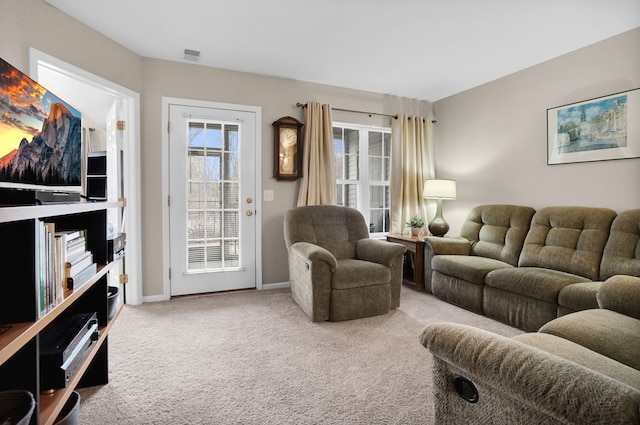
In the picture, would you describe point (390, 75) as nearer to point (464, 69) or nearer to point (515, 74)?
point (464, 69)

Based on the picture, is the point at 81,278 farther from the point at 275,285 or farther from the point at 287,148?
the point at 287,148

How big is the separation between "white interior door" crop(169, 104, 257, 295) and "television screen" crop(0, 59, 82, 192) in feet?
5.11

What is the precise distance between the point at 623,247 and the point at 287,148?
Answer: 3.27 m

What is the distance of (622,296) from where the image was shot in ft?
5.87

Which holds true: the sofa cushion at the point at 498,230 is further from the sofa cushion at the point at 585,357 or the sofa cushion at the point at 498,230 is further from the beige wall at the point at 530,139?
the sofa cushion at the point at 585,357

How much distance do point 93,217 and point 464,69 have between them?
376 cm

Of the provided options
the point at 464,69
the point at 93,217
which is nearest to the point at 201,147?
the point at 93,217

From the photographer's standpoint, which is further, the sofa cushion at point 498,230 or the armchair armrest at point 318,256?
the sofa cushion at point 498,230

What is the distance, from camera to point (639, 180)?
271 cm

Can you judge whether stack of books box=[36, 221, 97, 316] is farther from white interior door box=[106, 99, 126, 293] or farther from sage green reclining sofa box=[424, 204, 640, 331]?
sage green reclining sofa box=[424, 204, 640, 331]

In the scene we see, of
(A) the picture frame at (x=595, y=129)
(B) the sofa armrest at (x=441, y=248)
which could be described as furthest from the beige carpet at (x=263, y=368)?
(A) the picture frame at (x=595, y=129)

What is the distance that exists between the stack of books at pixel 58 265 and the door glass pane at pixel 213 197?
76.7 inches

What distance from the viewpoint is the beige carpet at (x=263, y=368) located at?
163 cm

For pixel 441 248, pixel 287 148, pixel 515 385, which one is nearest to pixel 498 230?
pixel 441 248
